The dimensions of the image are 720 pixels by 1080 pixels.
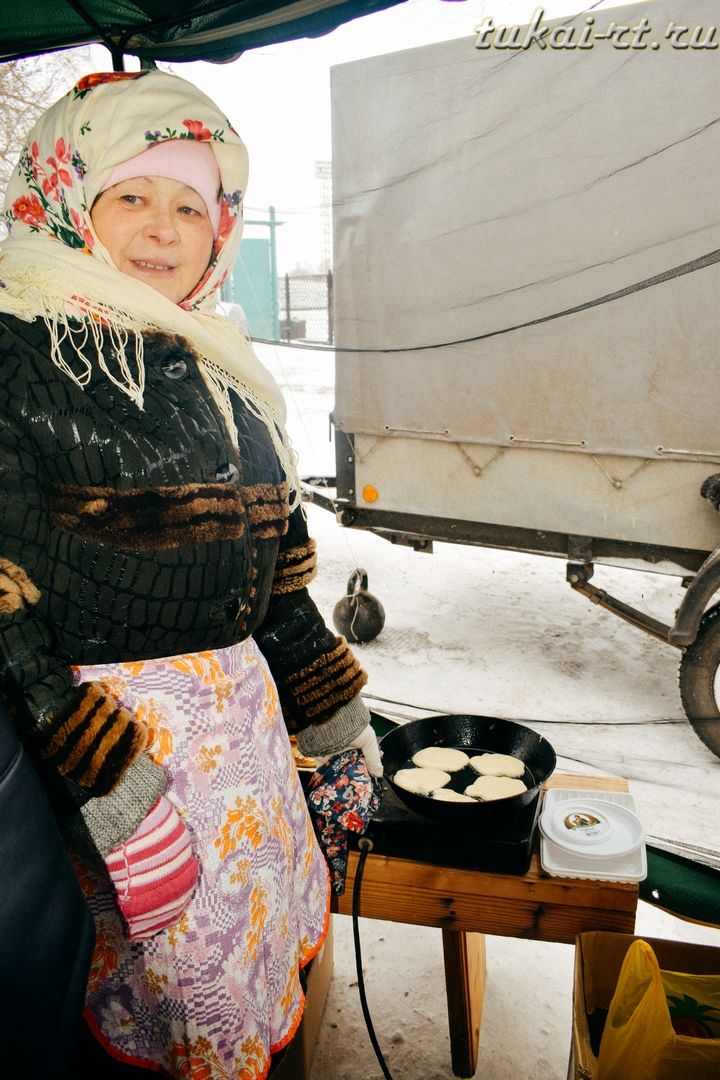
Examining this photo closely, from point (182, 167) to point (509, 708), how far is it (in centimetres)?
322

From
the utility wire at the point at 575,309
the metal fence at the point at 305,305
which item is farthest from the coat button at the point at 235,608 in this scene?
the metal fence at the point at 305,305

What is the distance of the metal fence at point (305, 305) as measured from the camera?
634 cm

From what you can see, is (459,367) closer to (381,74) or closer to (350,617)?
(381,74)

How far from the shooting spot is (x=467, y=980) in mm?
1923

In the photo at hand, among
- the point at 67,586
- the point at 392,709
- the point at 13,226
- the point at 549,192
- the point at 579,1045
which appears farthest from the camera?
the point at 392,709

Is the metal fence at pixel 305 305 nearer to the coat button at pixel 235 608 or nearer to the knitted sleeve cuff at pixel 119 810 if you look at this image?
the coat button at pixel 235 608

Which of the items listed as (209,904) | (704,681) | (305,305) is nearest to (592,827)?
(209,904)

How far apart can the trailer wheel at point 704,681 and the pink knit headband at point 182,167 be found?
273 centimetres

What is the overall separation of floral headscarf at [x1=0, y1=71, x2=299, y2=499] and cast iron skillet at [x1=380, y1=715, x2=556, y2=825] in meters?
1.01

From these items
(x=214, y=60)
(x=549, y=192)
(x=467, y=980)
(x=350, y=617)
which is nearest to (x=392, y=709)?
(x=350, y=617)

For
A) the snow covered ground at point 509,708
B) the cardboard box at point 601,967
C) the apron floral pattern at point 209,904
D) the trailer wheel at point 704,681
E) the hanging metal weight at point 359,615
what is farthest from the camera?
the hanging metal weight at point 359,615

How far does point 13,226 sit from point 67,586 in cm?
60

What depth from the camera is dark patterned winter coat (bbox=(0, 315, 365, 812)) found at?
1.04 metres

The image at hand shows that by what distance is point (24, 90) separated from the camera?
3.87 m
